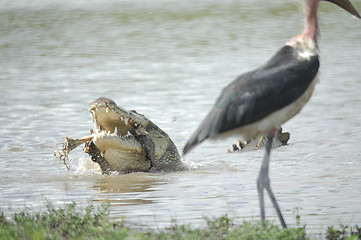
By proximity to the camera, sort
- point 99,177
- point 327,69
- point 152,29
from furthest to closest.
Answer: point 152,29 < point 327,69 < point 99,177

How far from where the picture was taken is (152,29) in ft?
79.5

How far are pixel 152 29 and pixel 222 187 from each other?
17.3m

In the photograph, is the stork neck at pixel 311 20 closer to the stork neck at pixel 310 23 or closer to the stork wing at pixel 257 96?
the stork neck at pixel 310 23

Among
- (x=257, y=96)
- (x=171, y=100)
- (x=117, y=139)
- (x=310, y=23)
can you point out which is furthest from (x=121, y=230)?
(x=171, y=100)

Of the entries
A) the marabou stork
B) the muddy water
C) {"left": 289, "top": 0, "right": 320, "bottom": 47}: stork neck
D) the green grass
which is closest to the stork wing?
the marabou stork

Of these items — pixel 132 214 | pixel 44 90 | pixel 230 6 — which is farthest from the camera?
pixel 230 6

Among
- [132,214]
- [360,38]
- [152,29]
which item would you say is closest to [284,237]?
[132,214]

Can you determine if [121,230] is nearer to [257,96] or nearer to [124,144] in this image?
[257,96]

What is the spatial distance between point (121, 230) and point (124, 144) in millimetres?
3327

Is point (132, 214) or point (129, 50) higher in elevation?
point (132, 214)

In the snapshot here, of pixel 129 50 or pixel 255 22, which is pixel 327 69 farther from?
pixel 255 22

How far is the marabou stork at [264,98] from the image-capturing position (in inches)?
207

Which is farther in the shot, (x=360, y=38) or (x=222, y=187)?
(x=360, y=38)

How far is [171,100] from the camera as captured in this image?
44.3 ft
